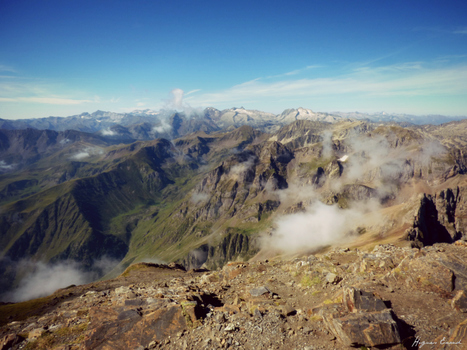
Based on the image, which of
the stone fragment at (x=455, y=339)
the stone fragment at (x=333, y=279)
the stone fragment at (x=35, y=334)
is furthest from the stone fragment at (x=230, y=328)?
the stone fragment at (x=35, y=334)

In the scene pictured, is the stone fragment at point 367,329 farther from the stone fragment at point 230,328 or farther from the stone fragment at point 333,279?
the stone fragment at point 333,279

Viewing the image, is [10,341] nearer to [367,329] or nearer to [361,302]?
[367,329]

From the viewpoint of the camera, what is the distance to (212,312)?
2336 cm

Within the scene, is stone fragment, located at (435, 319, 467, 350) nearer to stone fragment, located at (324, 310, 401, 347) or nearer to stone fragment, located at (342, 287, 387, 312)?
stone fragment, located at (324, 310, 401, 347)

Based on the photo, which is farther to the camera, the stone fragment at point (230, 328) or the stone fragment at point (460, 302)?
the stone fragment at point (230, 328)

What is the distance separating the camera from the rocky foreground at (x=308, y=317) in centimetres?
1755

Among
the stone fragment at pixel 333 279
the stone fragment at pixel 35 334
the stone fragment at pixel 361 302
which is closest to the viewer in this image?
the stone fragment at pixel 361 302

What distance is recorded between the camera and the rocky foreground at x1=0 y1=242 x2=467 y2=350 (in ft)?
57.6

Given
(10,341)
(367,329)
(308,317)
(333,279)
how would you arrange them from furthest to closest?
(333,279) → (10,341) → (308,317) → (367,329)

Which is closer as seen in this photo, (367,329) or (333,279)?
(367,329)

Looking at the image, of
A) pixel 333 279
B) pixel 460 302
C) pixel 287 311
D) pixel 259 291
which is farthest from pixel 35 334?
pixel 460 302

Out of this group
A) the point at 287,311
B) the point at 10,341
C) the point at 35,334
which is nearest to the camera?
the point at 287,311

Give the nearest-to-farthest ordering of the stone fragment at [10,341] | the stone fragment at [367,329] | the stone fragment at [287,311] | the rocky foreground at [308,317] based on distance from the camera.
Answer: the stone fragment at [367,329], the rocky foreground at [308,317], the stone fragment at [287,311], the stone fragment at [10,341]

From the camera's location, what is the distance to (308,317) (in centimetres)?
2069
